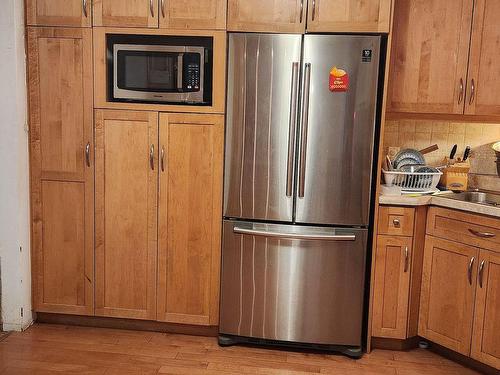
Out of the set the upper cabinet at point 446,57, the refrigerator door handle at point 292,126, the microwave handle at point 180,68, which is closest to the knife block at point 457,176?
the upper cabinet at point 446,57

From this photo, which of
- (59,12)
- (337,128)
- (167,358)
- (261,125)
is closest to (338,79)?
Answer: (337,128)

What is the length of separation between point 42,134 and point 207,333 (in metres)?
1.50

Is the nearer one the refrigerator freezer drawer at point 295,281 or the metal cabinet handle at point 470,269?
the metal cabinet handle at point 470,269

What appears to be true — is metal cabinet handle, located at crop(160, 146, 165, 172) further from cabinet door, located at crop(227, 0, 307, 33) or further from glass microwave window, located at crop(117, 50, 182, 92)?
cabinet door, located at crop(227, 0, 307, 33)

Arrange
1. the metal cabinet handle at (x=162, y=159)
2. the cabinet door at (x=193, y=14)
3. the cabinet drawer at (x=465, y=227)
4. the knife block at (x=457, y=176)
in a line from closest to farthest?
the cabinet drawer at (x=465, y=227) < the cabinet door at (x=193, y=14) < the metal cabinet handle at (x=162, y=159) < the knife block at (x=457, y=176)

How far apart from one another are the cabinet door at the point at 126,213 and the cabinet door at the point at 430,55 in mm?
1405

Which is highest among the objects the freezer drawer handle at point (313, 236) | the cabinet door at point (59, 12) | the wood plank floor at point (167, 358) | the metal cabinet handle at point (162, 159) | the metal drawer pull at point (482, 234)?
the cabinet door at point (59, 12)

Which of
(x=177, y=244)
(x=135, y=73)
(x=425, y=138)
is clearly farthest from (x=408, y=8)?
(x=177, y=244)

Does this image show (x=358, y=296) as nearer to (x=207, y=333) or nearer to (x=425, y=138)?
(x=207, y=333)

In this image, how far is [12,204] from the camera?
2.89 meters

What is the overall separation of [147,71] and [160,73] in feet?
0.25

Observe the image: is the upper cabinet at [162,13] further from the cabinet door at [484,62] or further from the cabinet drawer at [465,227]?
the cabinet drawer at [465,227]

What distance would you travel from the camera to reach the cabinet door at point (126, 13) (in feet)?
8.89

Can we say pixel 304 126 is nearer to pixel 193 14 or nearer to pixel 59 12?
pixel 193 14
